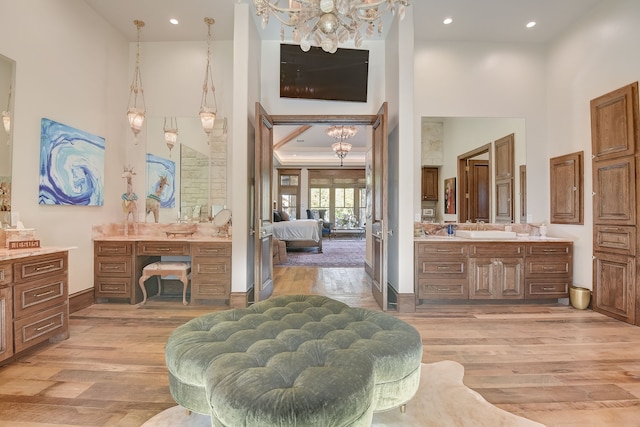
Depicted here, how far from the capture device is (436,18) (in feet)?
12.8

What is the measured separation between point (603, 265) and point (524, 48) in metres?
3.10

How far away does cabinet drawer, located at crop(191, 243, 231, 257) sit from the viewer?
3.81 meters

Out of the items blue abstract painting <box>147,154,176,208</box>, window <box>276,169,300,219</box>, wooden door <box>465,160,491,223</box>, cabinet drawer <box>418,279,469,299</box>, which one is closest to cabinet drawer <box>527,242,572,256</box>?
wooden door <box>465,160,491,223</box>

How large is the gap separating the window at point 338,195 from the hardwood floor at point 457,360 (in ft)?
29.2

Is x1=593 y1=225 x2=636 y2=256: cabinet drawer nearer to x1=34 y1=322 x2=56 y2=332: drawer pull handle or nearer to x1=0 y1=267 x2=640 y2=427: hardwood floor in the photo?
x1=0 y1=267 x2=640 y2=427: hardwood floor

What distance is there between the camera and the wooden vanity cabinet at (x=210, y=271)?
3818 millimetres

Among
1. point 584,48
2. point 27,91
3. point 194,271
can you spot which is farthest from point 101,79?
point 584,48

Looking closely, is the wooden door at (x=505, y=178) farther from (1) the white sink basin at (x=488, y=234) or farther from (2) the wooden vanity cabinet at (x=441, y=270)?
(2) the wooden vanity cabinet at (x=441, y=270)

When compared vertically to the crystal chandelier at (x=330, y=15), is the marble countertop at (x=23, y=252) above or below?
below

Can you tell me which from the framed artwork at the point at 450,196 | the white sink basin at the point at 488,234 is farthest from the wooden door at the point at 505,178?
the framed artwork at the point at 450,196

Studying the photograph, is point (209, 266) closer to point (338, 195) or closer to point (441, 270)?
point (441, 270)

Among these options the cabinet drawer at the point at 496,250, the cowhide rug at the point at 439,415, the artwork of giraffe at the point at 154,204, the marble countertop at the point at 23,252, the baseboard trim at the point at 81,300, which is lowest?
Result: the cowhide rug at the point at 439,415

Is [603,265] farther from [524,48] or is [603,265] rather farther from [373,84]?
[373,84]

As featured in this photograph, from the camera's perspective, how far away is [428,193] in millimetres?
4422
